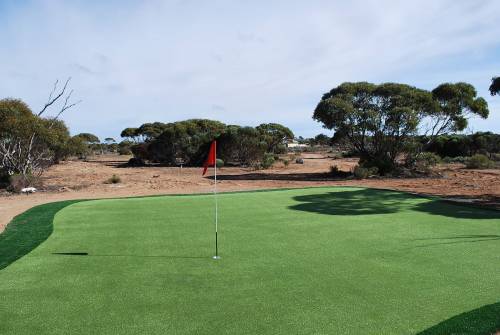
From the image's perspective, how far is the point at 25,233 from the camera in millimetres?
8195

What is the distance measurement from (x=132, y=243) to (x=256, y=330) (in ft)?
12.7

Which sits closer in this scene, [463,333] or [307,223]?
[463,333]

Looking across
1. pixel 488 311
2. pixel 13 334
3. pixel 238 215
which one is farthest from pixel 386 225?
pixel 13 334

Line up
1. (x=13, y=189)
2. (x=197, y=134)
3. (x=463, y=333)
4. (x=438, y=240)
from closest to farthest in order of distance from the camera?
(x=463, y=333) → (x=438, y=240) → (x=13, y=189) → (x=197, y=134)

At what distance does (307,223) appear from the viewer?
8.59m

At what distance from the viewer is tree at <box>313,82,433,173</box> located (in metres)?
22.5

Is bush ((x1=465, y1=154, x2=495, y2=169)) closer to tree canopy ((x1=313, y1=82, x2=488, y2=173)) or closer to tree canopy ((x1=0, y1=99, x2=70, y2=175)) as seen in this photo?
tree canopy ((x1=313, y1=82, x2=488, y2=173))

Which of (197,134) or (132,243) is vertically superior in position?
(197,134)

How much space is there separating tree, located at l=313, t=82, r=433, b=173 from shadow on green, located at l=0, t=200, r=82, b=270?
52.0 ft

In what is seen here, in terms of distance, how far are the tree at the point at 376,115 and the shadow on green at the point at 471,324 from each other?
19330 mm

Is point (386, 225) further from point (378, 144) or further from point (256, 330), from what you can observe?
point (378, 144)

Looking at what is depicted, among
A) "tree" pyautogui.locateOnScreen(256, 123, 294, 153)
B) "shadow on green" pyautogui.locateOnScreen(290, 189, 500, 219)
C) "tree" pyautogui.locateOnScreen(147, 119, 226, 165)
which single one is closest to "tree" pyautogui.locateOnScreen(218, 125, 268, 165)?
"tree" pyautogui.locateOnScreen(147, 119, 226, 165)

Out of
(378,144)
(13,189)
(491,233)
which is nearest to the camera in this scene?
(491,233)

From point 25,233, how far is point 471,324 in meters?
7.82
